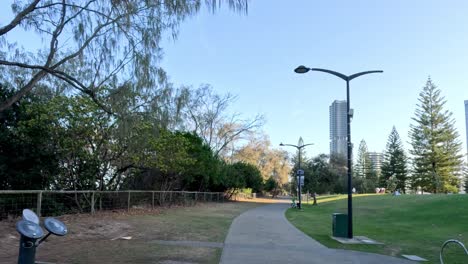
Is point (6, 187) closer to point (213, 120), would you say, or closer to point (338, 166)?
point (213, 120)

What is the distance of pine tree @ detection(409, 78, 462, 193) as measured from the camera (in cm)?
8106

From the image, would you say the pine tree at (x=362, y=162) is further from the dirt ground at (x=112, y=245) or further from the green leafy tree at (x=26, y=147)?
the dirt ground at (x=112, y=245)

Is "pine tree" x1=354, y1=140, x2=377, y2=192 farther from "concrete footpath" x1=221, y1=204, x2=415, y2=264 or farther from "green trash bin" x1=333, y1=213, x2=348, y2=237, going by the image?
"concrete footpath" x1=221, y1=204, x2=415, y2=264

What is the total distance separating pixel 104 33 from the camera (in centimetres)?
1221

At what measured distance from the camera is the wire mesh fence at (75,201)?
1591 centimetres

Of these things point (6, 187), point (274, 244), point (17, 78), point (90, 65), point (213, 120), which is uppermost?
point (213, 120)

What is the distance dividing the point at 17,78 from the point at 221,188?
3845cm

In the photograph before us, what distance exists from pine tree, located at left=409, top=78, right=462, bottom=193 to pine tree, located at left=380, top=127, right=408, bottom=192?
10.8 meters

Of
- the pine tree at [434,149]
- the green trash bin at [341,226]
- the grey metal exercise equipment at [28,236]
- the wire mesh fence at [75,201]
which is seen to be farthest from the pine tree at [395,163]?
the grey metal exercise equipment at [28,236]

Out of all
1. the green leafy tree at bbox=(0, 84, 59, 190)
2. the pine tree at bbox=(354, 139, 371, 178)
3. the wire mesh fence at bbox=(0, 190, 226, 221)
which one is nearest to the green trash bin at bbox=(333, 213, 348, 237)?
the wire mesh fence at bbox=(0, 190, 226, 221)

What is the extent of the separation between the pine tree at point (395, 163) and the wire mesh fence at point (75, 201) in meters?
72.6

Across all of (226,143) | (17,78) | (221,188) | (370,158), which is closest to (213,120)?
(226,143)

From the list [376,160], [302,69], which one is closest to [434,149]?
[376,160]

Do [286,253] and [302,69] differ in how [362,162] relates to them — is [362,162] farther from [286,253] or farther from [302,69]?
[286,253]
